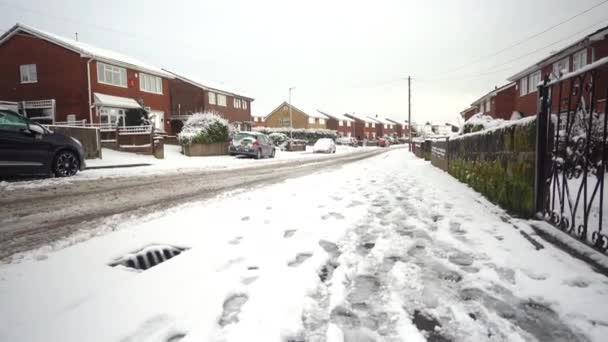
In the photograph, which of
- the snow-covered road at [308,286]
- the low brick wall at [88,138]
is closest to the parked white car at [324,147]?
the low brick wall at [88,138]

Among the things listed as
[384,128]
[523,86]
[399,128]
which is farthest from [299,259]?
[399,128]

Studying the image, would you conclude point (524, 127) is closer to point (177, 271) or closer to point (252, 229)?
point (252, 229)

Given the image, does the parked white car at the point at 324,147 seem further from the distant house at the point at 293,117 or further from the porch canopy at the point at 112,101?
the distant house at the point at 293,117

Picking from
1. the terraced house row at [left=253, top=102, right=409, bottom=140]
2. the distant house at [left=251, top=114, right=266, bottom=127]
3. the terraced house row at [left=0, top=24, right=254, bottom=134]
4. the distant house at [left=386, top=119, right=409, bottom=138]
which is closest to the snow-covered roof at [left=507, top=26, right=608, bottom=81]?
the terraced house row at [left=0, top=24, right=254, bottom=134]

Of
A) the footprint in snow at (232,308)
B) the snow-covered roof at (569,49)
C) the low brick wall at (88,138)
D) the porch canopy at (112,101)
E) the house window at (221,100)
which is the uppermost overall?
the house window at (221,100)

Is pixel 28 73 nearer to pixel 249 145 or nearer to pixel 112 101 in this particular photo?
pixel 112 101

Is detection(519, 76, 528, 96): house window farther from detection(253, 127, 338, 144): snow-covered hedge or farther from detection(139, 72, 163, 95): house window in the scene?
detection(139, 72, 163, 95): house window

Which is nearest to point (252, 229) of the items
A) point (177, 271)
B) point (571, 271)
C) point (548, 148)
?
point (177, 271)

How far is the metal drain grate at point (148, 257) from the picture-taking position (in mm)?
2891

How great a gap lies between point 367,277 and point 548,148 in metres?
3.23

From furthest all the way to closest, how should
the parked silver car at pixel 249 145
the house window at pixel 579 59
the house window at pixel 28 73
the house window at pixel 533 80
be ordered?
the house window at pixel 533 80 < the house window at pixel 28 73 < the parked silver car at pixel 249 145 < the house window at pixel 579 59

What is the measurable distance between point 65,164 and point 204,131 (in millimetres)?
11438

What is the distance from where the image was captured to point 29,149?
7.74 metres

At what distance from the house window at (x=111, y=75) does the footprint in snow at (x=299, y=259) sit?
27.0 metres
